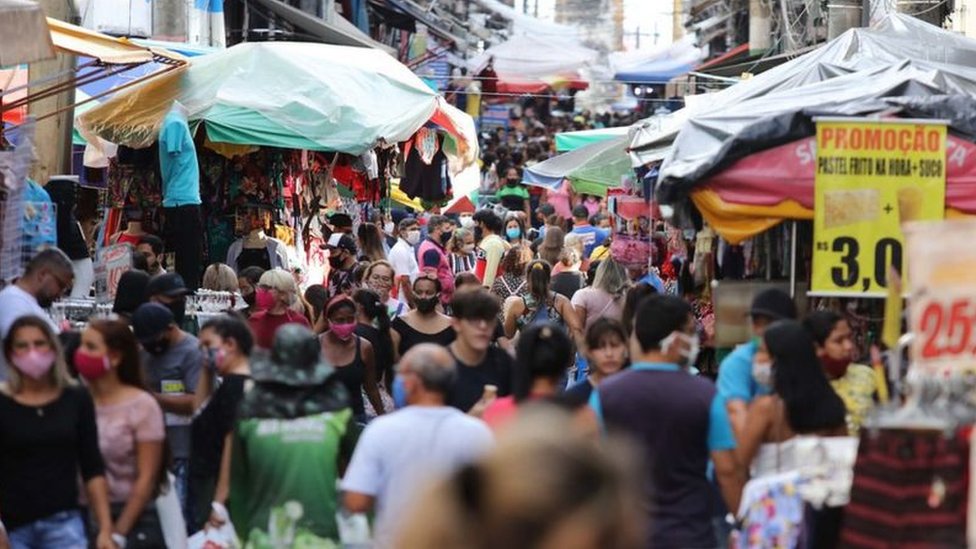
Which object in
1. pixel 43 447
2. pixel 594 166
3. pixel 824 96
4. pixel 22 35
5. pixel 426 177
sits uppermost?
pixel 22 35

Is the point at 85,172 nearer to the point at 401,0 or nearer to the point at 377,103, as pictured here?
the point at 377,103

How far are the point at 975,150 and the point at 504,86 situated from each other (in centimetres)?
3553

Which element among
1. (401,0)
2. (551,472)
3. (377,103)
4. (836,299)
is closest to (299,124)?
(377,103)

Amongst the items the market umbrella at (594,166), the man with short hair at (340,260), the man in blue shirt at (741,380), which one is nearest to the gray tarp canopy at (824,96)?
the man in blue shirt at (741,380)

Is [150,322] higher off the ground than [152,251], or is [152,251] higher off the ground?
[152,251]

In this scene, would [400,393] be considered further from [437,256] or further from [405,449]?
[437,256]

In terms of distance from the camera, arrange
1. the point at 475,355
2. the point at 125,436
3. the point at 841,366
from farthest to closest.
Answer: the point at 475,355 → the point at 841,366 → the point at 125,436

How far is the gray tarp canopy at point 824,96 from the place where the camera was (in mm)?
10695

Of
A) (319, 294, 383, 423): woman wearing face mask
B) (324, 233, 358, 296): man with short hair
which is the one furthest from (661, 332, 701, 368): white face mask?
(324, 233, 358, 296): man with short hair

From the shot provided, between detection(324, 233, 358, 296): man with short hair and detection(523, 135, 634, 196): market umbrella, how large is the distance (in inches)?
144

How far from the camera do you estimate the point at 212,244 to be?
1659cm

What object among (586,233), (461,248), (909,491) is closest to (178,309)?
(909,491)

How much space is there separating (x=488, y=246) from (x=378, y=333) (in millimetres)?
7826

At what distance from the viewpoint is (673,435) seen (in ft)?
25.6
